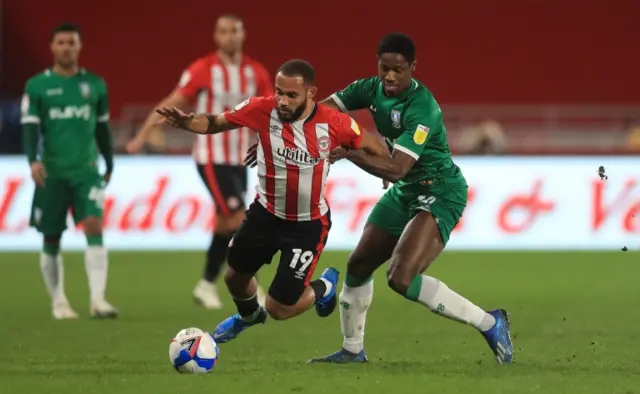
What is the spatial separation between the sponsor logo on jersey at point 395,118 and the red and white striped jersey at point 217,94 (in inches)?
139

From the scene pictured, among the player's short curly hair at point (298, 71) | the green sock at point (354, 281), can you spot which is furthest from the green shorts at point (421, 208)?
the player's short curly hair at point (298, 71)

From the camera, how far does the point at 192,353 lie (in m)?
6.30

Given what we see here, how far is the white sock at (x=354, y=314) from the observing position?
276 inches

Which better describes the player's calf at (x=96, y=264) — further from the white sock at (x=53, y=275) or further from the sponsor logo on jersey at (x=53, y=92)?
the sponsor logo on jersey at (x=53, y=92)

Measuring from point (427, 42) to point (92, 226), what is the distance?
58.7 feet

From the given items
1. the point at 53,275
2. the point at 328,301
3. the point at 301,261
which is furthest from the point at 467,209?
the point at 301,261

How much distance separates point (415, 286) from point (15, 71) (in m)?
19.4

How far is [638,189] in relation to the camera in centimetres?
1464

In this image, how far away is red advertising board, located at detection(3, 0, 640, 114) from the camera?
2623cm

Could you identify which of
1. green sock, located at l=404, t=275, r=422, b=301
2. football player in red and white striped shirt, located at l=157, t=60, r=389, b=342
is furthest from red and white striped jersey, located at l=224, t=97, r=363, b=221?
green sock, located at l=404, t=275, r=422, b=301

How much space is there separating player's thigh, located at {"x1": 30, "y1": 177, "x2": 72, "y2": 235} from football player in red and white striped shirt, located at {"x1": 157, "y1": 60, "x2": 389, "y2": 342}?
2811mm

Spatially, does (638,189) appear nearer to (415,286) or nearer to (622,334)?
(622,334)

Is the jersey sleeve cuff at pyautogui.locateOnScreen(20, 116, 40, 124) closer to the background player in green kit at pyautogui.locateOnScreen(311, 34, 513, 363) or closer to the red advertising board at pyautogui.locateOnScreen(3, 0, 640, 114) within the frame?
the background player in green kit at pyautogui.locateOnScreen(311, 34, 513, 363)

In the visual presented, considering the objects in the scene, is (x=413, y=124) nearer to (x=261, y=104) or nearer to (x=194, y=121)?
(x=261, y=104)
